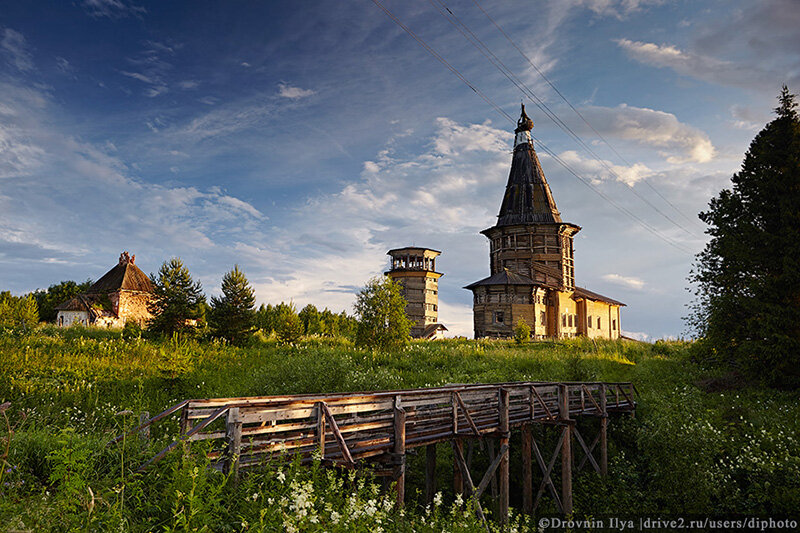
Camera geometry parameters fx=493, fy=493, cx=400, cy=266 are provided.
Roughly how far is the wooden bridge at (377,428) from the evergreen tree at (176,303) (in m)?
15.9

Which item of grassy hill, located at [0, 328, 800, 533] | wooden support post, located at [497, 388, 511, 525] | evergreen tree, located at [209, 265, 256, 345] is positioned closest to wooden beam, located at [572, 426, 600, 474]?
grassy hill, located at [0, 328, 800, 533]

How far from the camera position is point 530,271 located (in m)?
50.1

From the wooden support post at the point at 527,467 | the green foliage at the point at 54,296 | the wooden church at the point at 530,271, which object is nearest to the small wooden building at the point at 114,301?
the green foliage at the point at 54,296

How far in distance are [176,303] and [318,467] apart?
25837mm

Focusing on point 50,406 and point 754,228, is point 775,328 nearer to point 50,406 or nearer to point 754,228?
point 754,228

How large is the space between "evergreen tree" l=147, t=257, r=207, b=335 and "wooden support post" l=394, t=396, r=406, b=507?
76.8ft

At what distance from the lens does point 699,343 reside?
2694 cm

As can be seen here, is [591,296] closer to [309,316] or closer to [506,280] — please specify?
Answer: [506,280]

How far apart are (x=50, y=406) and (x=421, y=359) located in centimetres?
1907

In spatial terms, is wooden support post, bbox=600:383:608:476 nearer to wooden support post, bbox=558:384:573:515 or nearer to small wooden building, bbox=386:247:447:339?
wooden support post, bbox=558:384:573:515

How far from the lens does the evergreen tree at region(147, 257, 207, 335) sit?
96.7 feet

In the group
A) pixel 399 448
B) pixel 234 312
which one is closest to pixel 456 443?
pixel 399 448

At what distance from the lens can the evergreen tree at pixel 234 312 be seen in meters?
29.8

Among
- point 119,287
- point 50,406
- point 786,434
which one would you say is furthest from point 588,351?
point 119,287
